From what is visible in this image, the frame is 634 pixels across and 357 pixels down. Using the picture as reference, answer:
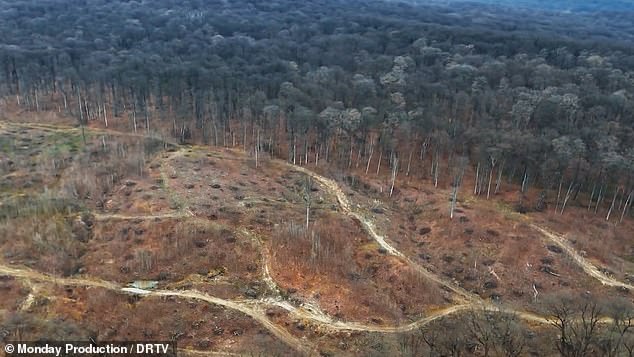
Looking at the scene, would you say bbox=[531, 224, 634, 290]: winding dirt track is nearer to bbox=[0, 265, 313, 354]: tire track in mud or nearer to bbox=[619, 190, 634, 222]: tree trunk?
bbox=[619, 190, 634, 222]: tree trunk

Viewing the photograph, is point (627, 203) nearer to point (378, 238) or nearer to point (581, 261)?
point (581, 261)

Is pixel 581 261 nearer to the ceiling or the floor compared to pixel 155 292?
nearer to the ceiling

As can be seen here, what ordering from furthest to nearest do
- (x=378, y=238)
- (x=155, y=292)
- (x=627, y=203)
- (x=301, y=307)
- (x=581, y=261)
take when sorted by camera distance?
(x=627, y=203) < (x=378, y=238) < (x=581, y=261) < (x=155, y=292) < (x=301, y=307)

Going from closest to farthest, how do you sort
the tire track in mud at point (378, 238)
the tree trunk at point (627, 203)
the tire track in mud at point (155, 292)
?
1. the tire track in mud at point (155, 292)
2. the tire track in mud at point (378, 238)
3. the tree trunk at point (627, 203)

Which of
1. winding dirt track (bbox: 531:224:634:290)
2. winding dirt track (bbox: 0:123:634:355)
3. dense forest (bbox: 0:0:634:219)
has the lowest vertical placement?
winding dirt track (bbox: 0:123:634:355)

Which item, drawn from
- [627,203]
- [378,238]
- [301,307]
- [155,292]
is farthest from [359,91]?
[155,292]

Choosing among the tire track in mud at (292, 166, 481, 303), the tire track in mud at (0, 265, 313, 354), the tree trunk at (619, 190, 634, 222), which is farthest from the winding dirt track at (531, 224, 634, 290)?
the tire track in mud at (0, 265, 313, 354)

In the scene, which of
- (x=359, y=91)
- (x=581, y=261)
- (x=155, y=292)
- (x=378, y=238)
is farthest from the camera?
(x=359, y=91)

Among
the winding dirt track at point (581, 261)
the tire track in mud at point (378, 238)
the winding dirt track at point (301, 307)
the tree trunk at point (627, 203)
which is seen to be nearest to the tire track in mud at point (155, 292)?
the winding dirt track at point (301, 307)

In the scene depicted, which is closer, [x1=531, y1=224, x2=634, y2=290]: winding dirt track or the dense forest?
[x1=531, y1=224, x2=634, y2=290]: winding dirt track

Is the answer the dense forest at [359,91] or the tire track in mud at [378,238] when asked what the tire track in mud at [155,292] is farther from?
the dense forest at [359,91]
